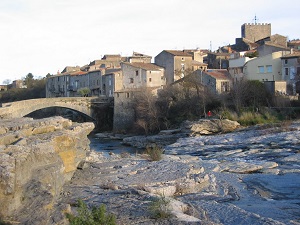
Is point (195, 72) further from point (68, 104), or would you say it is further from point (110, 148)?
point (110, 148)

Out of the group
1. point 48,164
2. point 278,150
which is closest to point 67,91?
point 278,150

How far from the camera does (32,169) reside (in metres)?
8.99

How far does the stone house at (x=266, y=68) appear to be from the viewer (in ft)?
154

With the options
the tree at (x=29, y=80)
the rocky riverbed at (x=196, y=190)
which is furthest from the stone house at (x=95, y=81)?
the rocky riverbed at (x=196, y=190)

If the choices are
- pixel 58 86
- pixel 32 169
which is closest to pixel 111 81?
pixel 58 86

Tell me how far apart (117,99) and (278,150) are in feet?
92.1

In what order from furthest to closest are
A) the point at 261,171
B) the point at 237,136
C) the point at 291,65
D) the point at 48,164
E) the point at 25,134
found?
1. the point at 291,65
2. the point at 237,136
3. the point at 261,171
4. the point at 25,134
5. the point at 48,164

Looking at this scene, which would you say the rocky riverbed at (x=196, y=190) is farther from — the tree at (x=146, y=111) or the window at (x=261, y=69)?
the window at (x=261, y=69)

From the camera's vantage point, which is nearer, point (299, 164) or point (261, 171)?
point (261, 171)

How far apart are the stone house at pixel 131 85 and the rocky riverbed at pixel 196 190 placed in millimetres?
26274

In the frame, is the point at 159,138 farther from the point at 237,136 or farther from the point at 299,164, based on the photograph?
the point at 299,164

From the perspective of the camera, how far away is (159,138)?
38250mm

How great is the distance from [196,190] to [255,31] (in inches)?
3057

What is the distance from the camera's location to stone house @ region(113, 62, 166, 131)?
48594 millimetres
